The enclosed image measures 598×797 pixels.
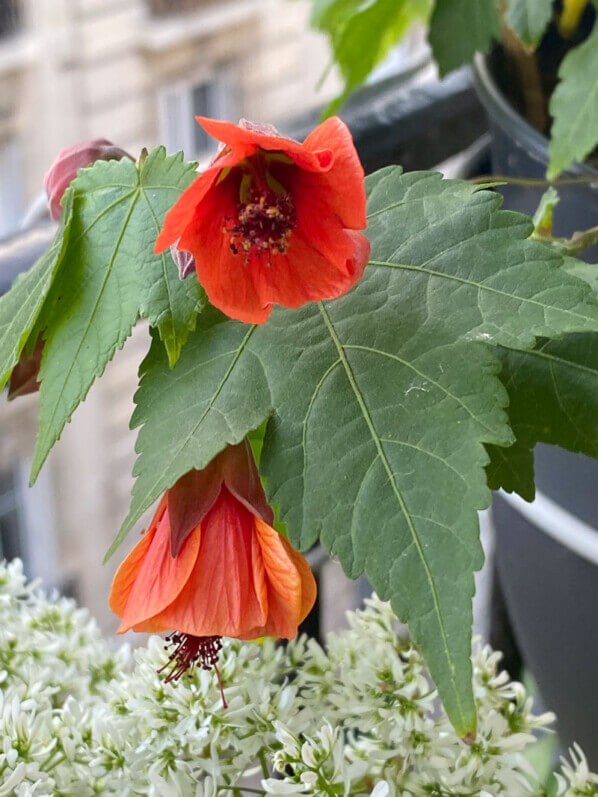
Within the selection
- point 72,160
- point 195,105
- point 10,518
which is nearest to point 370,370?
point 72,160

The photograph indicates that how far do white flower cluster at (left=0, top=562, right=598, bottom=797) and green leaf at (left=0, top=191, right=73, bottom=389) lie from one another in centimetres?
11

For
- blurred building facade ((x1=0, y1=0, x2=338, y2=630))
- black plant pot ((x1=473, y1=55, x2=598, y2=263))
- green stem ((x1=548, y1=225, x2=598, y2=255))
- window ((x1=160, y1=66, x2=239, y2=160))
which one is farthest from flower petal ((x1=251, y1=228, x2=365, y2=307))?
window ((x1=160, y1=66, x2=239, y2=160))

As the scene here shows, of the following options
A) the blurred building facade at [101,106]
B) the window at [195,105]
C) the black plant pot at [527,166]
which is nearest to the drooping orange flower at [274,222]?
the black plant pot at [527,166]

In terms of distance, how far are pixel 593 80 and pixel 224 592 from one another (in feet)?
1.04

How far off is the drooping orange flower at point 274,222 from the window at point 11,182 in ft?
1.98

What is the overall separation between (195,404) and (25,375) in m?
0.07

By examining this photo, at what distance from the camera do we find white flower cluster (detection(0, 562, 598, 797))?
29cm

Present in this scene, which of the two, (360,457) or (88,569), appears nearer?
(360,457)

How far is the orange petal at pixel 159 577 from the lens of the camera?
0.25 metres

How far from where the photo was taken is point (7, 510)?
82 centimetres

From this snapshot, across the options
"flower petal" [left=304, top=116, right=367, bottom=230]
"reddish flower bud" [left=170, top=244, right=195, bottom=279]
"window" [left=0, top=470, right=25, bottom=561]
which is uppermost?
"flower petal" [left=304, top=116, right=367, bottom=230]

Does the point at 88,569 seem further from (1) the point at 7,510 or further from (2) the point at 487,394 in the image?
A: (2) the point at 487,394

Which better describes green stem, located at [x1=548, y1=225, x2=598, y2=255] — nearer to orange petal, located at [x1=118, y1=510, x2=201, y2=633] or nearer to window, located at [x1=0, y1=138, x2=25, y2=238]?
orange petal, located at [x1=118, y1=510, x2=201, y2=633]

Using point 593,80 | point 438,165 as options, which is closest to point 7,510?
point 438,165
